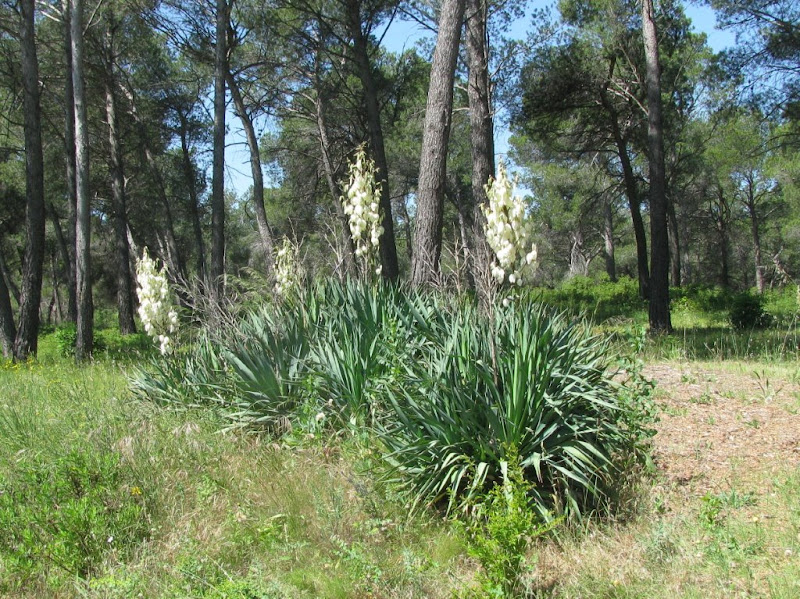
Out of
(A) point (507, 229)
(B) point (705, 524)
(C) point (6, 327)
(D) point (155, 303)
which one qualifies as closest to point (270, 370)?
(D) point (155, 303)

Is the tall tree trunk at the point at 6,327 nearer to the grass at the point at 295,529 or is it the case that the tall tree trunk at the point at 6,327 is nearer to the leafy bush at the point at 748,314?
the grass at the point at 295,529

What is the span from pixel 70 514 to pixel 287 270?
4.37 meters

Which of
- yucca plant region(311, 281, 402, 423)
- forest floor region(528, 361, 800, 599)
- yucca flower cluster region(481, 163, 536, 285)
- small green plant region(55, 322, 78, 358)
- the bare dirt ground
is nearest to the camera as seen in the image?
forest floor region(528, 361, 800, 599)

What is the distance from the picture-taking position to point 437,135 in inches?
320

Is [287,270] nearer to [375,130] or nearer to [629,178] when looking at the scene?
[375,130]

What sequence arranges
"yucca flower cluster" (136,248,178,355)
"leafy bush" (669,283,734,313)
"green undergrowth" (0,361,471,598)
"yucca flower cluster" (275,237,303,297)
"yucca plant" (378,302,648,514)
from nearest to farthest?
1. "green undergrowth" (0,361,471,598)
2. "yucca plant" (378,302,648,514)
3. "yucca flower cluster" (275,237,303,297)
4. "yucca flower cluster" (136,248,178,355)
5. "leafy bush" (669,283,734,313)

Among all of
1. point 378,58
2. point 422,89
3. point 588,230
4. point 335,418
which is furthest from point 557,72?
point 588,230

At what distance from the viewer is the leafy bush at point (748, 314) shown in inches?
484

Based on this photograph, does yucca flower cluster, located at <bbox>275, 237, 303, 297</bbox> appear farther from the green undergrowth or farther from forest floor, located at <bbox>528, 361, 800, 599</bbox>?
forest floor, located at <bbox>528, 361, 800, 599</bbox>

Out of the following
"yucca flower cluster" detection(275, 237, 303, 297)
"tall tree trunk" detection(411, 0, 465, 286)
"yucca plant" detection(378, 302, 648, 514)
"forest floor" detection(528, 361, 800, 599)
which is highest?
"tall tree trunk" detection(411, 0, 465, 286)

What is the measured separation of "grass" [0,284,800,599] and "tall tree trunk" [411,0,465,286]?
137 inches

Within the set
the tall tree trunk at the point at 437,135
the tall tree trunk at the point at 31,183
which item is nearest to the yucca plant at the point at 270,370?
the tall tree trunk at the point at 437,135

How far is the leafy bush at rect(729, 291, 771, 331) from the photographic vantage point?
1228 cm

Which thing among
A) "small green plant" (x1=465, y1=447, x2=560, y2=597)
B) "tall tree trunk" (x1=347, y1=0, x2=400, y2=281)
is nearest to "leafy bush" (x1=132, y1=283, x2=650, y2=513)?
"small green plant" (x1=465, y1=447, x2=560, y2=597)
